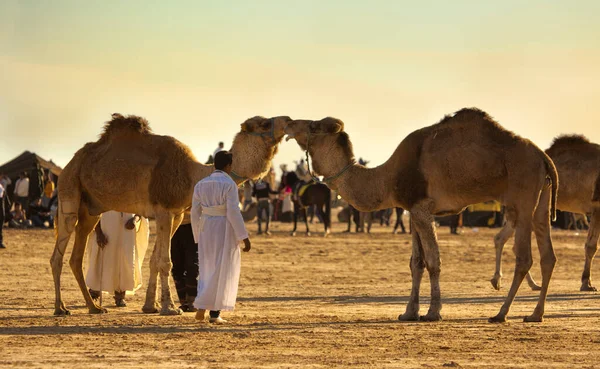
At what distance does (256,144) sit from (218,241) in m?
1.89

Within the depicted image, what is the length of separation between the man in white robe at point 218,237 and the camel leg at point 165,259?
124 centimetres

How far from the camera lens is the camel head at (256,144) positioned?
49.2 feet

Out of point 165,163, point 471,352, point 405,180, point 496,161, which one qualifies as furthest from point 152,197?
point 471,352

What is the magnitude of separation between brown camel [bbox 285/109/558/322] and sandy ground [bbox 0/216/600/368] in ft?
2.51

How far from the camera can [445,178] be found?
14367 mm

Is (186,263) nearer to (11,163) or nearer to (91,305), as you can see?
(91,305)

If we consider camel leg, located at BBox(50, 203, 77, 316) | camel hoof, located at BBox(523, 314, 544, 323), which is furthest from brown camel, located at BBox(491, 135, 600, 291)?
camel leg, located at BBox(50, 203, 77, 316)

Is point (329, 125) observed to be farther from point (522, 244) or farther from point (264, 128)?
point (522, 244)

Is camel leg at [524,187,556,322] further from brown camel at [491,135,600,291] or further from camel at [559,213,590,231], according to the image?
camel at [559,213,590,231]

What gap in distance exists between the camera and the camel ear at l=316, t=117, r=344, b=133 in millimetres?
14883

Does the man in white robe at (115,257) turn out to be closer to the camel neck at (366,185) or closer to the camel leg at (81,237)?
the camel leg at (81,237)

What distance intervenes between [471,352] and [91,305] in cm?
592

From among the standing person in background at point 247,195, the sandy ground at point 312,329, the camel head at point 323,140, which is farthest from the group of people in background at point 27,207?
the camel head at point 323,140

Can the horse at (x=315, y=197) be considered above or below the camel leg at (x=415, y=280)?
above
